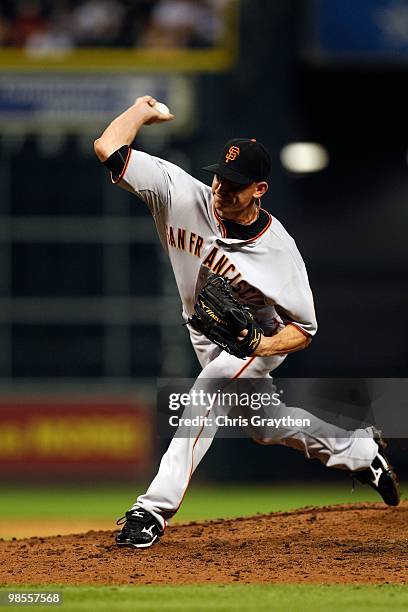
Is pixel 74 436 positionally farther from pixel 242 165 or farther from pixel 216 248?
pixel 242 165

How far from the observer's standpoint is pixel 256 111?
10.7 meters

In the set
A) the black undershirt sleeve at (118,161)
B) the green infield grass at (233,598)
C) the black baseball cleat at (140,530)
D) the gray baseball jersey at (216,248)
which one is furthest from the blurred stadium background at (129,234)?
the green infield grass at (233,598)

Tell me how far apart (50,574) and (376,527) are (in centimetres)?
161

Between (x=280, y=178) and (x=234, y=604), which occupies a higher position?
(x=280, y=178)

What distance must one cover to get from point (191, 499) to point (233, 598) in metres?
5.60

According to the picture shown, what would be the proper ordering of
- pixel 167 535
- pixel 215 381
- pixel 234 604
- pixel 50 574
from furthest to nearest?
pixel 167 535 → pixel 215 381 → pixel 50 574 → pixel 234 604

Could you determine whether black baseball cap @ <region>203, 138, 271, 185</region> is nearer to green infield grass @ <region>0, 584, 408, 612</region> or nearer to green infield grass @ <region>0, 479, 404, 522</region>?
green infield grass @ <region>0, 584, 408, 612</region>

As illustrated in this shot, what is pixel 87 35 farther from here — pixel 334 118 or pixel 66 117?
pixel 334 118

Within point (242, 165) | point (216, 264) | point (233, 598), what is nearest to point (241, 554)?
point (233, 598)

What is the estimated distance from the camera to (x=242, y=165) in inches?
180

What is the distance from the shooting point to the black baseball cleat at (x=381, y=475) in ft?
17.1

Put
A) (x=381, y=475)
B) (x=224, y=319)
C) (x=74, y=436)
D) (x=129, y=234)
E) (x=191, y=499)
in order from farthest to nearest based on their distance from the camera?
(x=129, y=234), (x=74, y=436), (x=191, y=499), (x=381, y=475), (x=224, y=319)

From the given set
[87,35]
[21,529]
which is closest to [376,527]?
[21,529]

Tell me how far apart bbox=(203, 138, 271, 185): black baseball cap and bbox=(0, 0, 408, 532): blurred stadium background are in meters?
5.47
